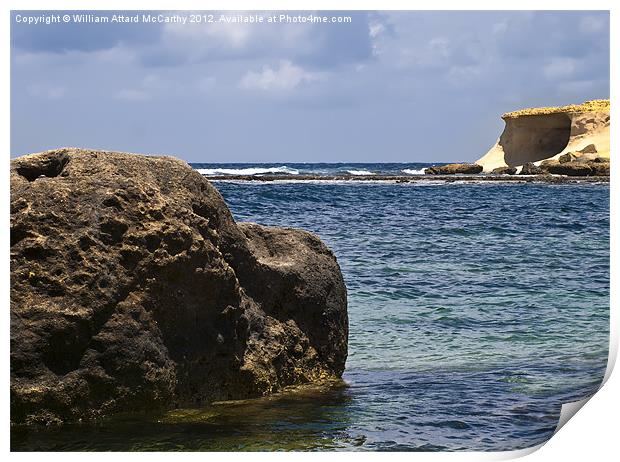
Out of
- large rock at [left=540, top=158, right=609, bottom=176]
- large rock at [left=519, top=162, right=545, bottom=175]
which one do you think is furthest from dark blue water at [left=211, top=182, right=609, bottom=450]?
large rock at [left=519, top=162, right=545, bottom=175]

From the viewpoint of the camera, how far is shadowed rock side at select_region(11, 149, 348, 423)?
4.63 m

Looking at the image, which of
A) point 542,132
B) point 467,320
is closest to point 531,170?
point 542,132

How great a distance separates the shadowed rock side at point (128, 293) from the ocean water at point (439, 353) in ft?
0.58

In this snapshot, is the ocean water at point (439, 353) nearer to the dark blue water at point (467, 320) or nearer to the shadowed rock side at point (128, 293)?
the dark blue water at point (467, 320)

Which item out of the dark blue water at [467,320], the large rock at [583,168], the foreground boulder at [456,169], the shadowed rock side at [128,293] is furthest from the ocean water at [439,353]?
the foreground boulder at [456,169]

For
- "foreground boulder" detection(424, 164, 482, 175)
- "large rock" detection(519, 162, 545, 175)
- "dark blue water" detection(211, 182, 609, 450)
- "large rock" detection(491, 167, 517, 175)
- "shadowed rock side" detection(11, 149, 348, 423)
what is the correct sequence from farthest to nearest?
1. "foreground boulder" detection(424, 164, 482, 175)
2. "large rock" detection(491, 167, 517, 175)
3. "large rock" detection(519, 162, 545, 175)
4. "dark blue water" detection(211, 182, 609, 450)
5. "shadowed rock side" detection(11, 149, 348, 423)

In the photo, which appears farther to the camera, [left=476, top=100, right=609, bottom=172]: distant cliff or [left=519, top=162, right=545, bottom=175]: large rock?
[left=476, top=100, right=609, bottom=172]: distant cliff

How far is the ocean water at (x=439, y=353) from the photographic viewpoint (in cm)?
479

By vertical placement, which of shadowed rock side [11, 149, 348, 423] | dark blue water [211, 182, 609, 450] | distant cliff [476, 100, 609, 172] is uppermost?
distant cliff [476, 100, 609, 172]

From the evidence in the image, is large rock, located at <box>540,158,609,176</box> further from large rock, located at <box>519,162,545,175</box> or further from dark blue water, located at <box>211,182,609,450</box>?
dark blue water, located at <box>211,182,609,450</box>

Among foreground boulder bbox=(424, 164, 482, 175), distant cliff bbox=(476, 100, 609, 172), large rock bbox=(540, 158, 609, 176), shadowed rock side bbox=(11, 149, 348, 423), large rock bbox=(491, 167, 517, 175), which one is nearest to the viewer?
shadowed rock side bbox=(11, 149, 348, 423)

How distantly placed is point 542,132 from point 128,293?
48.3m

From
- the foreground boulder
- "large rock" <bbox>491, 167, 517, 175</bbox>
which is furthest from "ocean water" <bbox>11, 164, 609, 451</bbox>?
the foreground boulder

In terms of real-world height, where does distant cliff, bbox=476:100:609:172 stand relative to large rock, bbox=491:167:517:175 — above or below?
above
